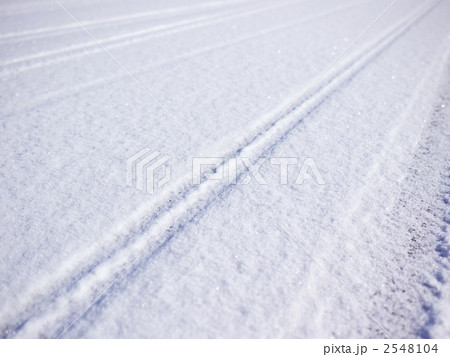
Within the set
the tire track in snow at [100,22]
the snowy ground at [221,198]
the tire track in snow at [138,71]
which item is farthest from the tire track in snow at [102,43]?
the tire track in snow at [138,71]

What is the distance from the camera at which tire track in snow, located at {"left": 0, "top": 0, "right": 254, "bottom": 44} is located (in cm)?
481

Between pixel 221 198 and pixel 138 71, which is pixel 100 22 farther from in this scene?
pixel 221 198

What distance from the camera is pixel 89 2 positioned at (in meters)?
6.95

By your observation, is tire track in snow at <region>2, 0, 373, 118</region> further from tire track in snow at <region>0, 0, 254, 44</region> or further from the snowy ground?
tire track in snow at <region>0, 0, 254, 44</region>

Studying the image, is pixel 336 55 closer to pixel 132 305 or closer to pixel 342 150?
pixel 342 150

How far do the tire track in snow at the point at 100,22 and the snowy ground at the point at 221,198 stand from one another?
0.68 ft

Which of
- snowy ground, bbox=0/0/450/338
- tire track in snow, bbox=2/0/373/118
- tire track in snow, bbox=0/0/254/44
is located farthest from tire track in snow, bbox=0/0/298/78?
tire track in snow, bbox=2/0/373/118

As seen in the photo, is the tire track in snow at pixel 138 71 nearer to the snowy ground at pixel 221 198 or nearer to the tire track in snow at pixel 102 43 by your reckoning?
the snowy ground at pixel 221 198

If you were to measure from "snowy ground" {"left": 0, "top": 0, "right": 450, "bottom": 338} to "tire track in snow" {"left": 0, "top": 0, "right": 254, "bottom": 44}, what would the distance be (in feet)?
0.68

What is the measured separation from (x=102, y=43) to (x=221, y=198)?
3678 millimetres

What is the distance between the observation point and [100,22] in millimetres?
5672

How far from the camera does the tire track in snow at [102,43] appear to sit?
402 cm

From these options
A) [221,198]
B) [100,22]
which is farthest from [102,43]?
[221,198]

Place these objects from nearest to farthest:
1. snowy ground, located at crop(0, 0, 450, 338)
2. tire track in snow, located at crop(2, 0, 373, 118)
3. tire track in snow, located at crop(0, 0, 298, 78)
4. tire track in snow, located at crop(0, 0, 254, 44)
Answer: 1. snowy ground, located at crop(0, 0, 450, 338)
2. tire track in snow, located at crop(2, 0, 373, 118)
3. tire track in snow, located at crop(0, 0, 298, 78)
4. tire track in snow, located at crop(0, 0, 254, 44)
